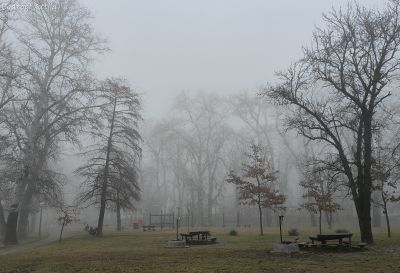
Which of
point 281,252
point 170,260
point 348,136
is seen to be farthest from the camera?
point 348,136

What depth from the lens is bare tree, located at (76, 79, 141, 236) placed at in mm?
32531

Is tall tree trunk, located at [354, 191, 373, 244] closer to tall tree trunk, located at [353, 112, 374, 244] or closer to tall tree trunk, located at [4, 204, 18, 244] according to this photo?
tall tree trunk, located at [353, 112, 374, 244]

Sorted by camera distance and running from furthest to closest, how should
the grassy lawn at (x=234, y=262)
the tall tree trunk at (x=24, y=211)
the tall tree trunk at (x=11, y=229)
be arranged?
the tall tree trunk at (x=24, y=211) < the tall tree trunk at (x=11, y=229) < the grassy lawn at (x=234, y=262)

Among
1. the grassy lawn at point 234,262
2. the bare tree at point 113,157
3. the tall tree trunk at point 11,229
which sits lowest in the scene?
the grassy lawn at point 234,262

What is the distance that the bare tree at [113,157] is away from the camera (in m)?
32.5

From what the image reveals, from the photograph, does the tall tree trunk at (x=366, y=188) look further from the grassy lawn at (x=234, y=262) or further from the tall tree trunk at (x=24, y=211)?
the tall tree trunk at (x=24, y=211)

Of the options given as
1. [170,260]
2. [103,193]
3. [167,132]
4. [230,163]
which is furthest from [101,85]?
[230,163]

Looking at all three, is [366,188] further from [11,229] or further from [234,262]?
[11,229]

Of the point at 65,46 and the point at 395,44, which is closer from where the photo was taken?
the point at 395,44

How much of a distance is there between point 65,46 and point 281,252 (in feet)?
81.6

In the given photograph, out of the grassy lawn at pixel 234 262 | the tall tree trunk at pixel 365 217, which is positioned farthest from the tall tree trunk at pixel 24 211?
the tall tree trunk at pixel 365 217

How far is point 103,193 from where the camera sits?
3266 cm

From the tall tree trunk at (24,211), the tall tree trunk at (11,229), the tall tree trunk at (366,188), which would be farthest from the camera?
the tall tree trunk at (24,211)

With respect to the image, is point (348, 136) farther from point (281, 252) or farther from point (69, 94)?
point (281, 252)
